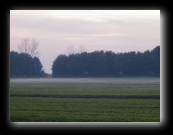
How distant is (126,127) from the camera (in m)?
6.27

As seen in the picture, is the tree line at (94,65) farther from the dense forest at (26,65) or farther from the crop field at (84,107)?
the crop field at (84,107)

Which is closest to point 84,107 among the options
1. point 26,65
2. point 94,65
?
point 26,65

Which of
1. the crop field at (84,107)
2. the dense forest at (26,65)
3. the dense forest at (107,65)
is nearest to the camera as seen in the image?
the crop field at (84,107)

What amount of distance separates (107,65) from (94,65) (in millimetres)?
2273

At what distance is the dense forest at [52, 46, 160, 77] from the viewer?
66750mm

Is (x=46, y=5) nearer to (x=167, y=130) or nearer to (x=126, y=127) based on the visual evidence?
(x=126, y=127)

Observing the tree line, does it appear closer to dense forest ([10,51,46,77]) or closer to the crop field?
dense forest ([10,51,46,77])

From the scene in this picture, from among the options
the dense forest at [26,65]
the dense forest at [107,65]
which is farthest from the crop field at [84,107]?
the dense forest at [107,65]

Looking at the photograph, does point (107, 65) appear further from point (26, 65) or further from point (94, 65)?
point (26, 65)

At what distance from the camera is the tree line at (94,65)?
66.5 meters

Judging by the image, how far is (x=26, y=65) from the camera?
6600cm
